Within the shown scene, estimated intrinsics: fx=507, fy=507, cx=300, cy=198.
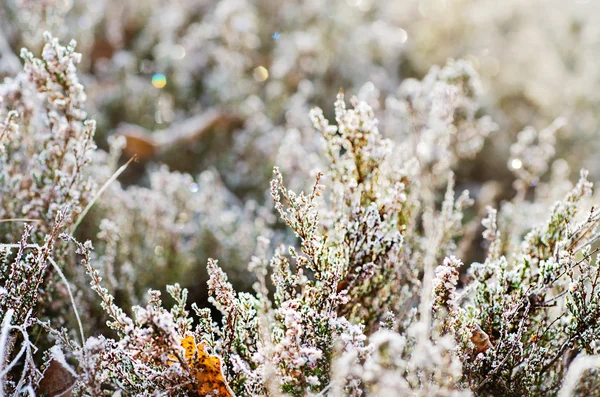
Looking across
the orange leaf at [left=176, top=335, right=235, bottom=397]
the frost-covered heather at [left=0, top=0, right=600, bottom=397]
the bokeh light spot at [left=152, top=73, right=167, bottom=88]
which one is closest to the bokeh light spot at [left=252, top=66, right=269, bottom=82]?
the frost-covered heather at [left=0, top=0, right=600, bottom=397]

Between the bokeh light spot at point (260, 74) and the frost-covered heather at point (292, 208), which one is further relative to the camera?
the bokeh light spot at point (260, 74)

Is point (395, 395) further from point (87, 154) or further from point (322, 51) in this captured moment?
point (322, 51)

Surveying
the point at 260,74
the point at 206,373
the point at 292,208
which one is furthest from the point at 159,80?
the point at 206,373

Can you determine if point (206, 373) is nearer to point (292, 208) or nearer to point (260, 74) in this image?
point (292, 208)

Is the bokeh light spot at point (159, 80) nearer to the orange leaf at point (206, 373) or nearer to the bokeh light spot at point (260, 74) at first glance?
the bokeh light spot at point (260, 74)

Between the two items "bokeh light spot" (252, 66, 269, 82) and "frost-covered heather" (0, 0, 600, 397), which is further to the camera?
"bokeh light spot" (252, 66, 269, 82)

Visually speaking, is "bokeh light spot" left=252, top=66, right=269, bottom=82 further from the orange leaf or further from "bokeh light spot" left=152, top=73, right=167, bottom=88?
the orange leaf

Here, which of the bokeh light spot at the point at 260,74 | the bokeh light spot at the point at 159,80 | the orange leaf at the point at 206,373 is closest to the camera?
the orange leaf at the point at 206,373

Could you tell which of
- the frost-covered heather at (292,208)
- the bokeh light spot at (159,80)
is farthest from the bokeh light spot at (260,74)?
the bokeh light spot at (159,80)

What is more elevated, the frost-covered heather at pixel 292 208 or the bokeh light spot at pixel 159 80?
the bokeh light spot at pixel 159 80
